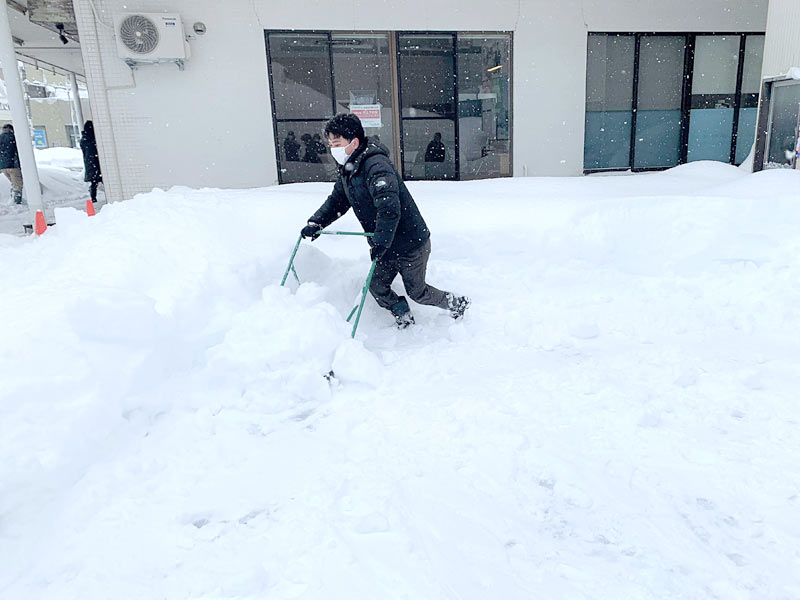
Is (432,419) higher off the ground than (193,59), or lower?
lower

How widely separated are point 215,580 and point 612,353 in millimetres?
2906

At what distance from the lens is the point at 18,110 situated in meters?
7.92

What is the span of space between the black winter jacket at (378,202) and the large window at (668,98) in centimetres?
754

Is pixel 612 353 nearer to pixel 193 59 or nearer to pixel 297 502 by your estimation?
pixel 297 502

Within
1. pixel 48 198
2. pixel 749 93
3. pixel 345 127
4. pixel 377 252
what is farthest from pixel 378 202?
pixel 48 198

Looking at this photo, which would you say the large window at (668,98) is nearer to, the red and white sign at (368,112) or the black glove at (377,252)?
the red and white sign at (368,112)

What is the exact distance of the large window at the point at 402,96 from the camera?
9.18 meters

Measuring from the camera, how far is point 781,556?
1.94 metres

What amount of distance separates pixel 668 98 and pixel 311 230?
9.37m

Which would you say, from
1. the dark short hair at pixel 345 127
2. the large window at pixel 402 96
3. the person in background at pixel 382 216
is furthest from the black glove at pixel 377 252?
the large window at pixel 402 96

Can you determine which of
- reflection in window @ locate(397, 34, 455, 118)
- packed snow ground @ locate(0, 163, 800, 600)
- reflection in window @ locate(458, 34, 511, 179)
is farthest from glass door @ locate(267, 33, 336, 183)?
packed snow ground @ locate(0, 163, 800, 600)

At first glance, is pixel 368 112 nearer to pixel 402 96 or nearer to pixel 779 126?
pixel 402 96

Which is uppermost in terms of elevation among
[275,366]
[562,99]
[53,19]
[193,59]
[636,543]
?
[53,19]

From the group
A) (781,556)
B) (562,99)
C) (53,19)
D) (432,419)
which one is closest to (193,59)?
(53,19)
